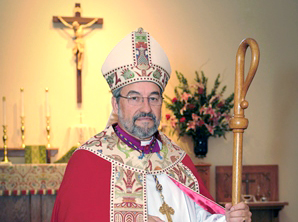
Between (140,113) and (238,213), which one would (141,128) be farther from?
(238,213)

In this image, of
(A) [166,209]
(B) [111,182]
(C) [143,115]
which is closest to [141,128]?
(C) [143,115]

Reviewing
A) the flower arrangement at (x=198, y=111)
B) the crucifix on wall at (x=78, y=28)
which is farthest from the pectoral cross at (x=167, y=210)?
the crucifix on wall at (x=78, y=28)

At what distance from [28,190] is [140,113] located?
2.61 metres

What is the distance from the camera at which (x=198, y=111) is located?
5574 millimetres

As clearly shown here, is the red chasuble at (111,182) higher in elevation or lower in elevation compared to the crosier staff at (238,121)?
lower

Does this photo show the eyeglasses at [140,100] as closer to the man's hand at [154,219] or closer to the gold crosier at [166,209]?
the gold crosier at [166,209]

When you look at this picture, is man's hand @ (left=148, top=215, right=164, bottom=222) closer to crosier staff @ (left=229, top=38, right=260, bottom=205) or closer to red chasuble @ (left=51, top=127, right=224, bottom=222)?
red chasuble @ (left=51, top=127, right=224, bottom=222)

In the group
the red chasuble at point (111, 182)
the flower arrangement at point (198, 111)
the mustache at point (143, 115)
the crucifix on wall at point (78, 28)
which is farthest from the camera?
the crucifix on wall at point (78, 28)

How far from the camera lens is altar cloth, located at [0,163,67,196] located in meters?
4.95

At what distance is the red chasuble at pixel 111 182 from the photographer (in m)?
2.63

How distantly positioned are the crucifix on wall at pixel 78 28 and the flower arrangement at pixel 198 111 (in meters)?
1.12

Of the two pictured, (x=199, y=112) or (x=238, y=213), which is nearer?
(x=238, y=213)

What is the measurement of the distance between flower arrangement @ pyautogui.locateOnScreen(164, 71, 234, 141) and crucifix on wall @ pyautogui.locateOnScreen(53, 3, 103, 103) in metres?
1.12

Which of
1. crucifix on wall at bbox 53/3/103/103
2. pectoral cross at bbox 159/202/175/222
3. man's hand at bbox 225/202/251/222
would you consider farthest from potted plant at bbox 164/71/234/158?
man's hand at bbox 225/202/251/222
